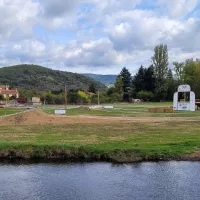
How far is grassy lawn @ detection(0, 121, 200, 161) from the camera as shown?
27.3 meters

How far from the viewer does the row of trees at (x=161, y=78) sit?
455 ft

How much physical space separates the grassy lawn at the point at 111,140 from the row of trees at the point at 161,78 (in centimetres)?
9864

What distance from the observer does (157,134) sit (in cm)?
3594

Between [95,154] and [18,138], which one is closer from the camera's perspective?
[95,154]

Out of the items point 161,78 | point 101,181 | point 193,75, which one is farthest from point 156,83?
point 101,181

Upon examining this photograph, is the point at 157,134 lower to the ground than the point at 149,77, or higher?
lower

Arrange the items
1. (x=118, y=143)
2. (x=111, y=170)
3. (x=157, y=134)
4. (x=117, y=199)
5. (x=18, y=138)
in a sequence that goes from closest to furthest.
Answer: (x=117, y=199) < (x=111, y=170) < (x=118, y=143) < (x=18, y=138) < (x=157, y=134)

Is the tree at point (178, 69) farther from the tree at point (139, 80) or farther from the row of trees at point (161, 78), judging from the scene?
the tree at point (139, 80)

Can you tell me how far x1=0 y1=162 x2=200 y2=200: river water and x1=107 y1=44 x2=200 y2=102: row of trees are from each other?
4450 inches

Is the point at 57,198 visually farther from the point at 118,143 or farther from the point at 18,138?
the point at 18,138

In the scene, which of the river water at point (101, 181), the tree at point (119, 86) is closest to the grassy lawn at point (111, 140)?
the river water at point (101, 181)

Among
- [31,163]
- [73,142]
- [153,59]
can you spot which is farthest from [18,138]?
[153,59]

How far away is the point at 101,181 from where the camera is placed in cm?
2069

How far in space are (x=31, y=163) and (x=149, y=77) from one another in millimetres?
121926
